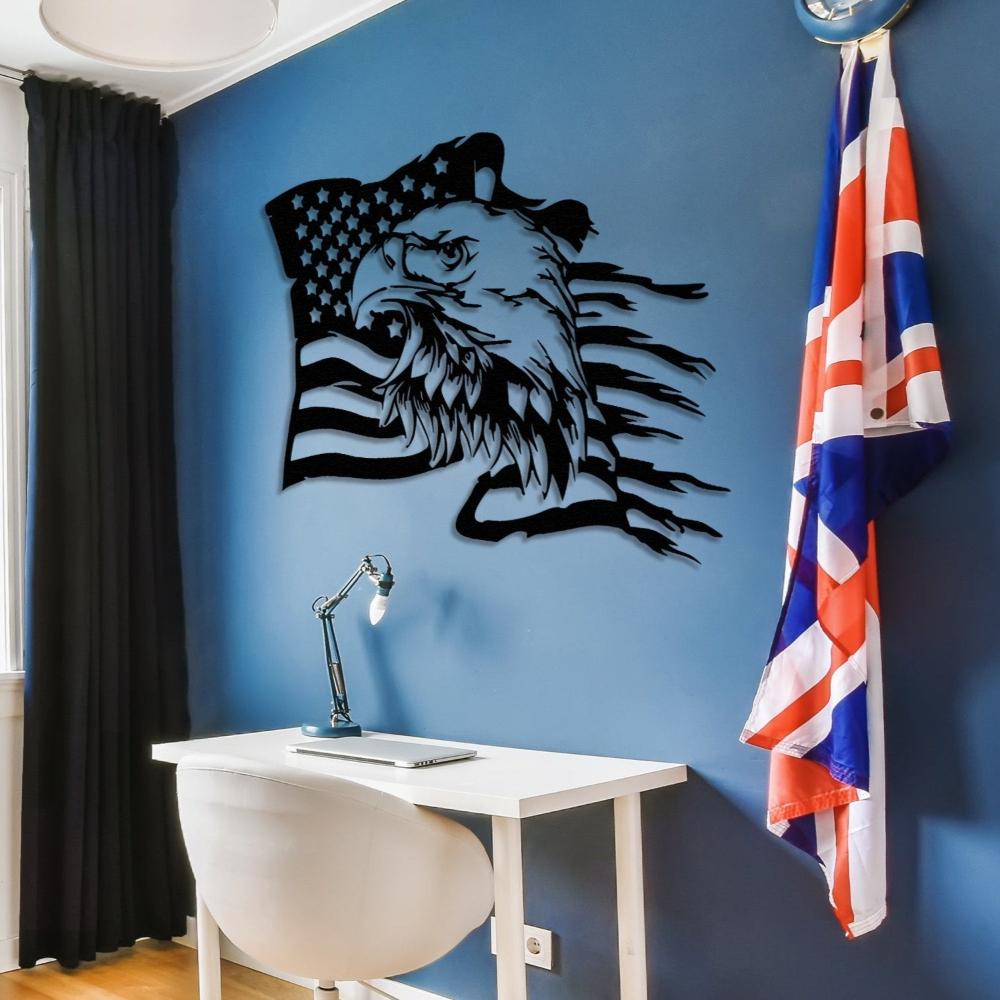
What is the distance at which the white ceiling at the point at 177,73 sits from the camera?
3.01 meters

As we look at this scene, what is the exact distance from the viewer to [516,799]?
78.0 inches

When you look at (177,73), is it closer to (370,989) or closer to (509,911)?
(509,911)

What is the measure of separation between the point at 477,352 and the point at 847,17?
1.10 meters

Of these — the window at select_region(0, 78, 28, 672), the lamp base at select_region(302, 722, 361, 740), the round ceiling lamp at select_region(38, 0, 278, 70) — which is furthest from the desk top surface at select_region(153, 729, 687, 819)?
the round ceiling lamp at select_region(38, 0, 278, 70)

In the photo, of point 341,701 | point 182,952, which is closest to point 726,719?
point 341,701

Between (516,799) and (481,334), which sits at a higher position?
(481,334)

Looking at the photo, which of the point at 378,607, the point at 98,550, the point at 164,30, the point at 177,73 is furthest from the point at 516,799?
the point at 177,73

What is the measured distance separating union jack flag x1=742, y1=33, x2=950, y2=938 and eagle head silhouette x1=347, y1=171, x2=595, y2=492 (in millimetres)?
698

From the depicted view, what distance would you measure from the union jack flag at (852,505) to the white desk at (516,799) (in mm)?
331

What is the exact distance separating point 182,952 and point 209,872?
54.4 inches

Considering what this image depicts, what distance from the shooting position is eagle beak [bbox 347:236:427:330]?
9.65ft

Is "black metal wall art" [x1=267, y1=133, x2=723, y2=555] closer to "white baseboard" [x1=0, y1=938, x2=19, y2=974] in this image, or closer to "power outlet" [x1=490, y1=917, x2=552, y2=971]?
"power outlet" [x1=490, y1=917, x2=552, y2=971]

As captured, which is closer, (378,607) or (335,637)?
(378,607)

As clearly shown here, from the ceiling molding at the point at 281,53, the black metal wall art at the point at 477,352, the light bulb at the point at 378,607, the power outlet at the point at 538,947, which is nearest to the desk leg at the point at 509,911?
the power outlet at the point at 538,947
